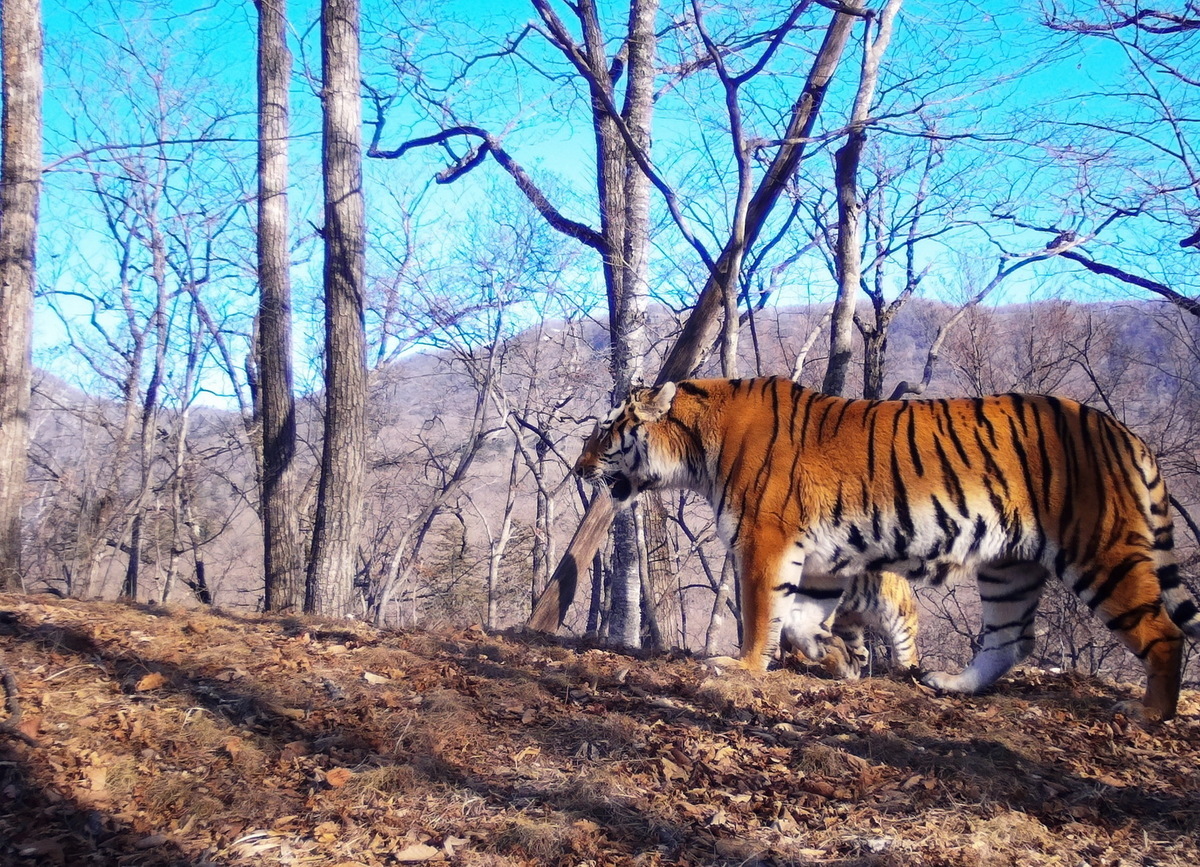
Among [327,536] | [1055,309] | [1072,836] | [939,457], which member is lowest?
[1072,836]

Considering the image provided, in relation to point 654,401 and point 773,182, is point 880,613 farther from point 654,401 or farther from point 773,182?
point 773,182

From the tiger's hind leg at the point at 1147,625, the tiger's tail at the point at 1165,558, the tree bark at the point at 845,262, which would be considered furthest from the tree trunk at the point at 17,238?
the tiger's tail at the point at 1165,558

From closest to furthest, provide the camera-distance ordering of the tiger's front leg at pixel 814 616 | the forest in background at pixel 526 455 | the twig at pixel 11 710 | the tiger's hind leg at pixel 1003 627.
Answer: the twig at pixel 11 710, the tiger's hind leg at pixel 1003 627, the tiger's front leg at pixel 814 616, the forest in background at pixel 526 455

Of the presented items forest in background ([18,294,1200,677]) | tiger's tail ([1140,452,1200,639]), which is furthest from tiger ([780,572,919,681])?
forest in background ([18,294,1200,677])

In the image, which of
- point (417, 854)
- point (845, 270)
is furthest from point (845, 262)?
point (417, 854)

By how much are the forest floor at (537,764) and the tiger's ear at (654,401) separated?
70.0 inches

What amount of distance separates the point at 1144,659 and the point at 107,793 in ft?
16.9

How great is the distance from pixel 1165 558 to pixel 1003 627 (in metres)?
1.06

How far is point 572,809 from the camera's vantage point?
350 centimetres

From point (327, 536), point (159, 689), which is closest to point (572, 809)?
point (159, 689)

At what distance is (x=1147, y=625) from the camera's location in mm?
4664

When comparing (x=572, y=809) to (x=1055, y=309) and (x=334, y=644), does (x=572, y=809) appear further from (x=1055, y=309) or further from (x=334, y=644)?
(x=1055, y=309)

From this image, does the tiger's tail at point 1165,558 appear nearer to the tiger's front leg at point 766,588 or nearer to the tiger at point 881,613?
the tiger at point 881,613

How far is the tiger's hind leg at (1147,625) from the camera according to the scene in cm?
463
